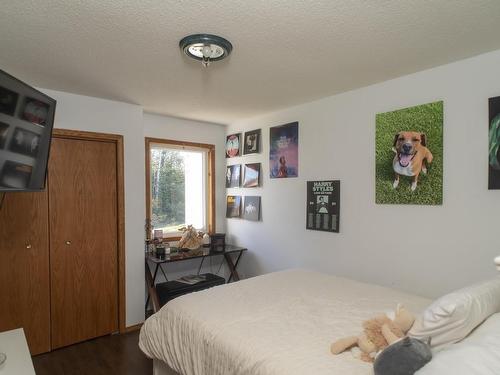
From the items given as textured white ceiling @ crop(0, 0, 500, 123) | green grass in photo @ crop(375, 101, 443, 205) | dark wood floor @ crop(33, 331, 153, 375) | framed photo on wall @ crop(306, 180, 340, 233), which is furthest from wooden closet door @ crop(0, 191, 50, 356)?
green grass in photo @ crop(375, 101, 443, 205)

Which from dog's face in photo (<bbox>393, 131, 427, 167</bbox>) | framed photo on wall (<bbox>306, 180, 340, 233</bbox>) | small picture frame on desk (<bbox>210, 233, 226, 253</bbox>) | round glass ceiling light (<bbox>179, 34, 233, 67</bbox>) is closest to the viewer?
round glass ceiling light (<bbox>179, 34, 233, 67</bbox>)

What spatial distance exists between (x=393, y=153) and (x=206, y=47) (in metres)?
1.62

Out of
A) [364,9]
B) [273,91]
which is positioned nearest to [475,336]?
[364,9]

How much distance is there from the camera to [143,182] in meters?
3.29

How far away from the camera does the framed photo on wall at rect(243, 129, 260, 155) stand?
3.72 metres

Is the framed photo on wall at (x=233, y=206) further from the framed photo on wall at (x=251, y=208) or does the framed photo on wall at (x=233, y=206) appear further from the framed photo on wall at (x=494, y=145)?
the framed photo on wall at (x=494, y=145)

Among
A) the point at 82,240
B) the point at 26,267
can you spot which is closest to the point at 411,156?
the point at 82,240

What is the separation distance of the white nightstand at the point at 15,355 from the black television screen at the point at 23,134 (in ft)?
2.89

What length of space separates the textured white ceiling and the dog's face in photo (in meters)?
0.47

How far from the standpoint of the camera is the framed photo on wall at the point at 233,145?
4005 mm

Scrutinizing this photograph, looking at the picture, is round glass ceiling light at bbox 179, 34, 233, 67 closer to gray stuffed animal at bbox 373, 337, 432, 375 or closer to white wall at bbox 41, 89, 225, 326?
white wall at bbox 41, 89, 225, 326

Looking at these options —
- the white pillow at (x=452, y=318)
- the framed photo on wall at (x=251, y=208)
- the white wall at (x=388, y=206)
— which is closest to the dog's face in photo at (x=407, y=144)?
the white wall at (x=388, y=206)

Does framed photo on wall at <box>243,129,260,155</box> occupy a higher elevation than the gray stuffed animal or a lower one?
higher

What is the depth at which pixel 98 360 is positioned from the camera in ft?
8.59
